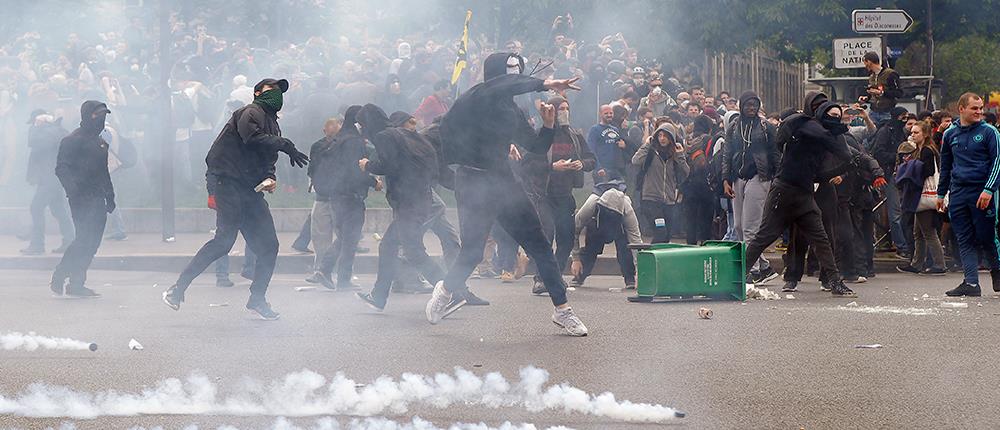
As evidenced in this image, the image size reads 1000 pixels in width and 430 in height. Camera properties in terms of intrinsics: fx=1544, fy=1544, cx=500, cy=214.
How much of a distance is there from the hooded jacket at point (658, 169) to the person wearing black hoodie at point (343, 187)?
2.55 meters

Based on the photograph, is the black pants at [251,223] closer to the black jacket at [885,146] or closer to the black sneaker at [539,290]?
the black sneaker at [539,290]

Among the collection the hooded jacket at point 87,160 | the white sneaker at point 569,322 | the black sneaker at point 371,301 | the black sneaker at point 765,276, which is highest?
the hooded jacket at point 87,160

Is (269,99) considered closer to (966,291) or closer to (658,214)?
(658,214)

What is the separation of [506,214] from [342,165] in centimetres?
415

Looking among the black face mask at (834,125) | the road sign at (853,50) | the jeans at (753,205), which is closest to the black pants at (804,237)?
the jeans at (753,205)

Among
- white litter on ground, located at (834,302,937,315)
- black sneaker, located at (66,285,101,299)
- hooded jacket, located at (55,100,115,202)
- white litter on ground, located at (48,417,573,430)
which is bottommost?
white litter on ground, located at (834,302,937,315)

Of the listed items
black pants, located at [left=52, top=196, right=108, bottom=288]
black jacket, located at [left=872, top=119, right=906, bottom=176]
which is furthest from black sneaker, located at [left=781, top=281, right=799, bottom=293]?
black pants, located at [left=52, top=196, right=108, bottom=288]

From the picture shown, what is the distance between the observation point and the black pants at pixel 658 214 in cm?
1393

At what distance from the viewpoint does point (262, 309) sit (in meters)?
10.1

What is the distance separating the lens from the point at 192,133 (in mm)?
17438

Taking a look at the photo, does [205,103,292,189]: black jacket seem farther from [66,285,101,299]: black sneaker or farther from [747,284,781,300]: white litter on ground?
[747,284,781,300]: white litter on ground

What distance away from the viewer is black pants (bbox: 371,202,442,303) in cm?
1059

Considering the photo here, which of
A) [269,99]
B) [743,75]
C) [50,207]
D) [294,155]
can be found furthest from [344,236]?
[50,207]

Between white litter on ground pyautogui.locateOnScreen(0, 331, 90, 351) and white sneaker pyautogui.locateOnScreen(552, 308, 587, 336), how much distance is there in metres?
2.68
